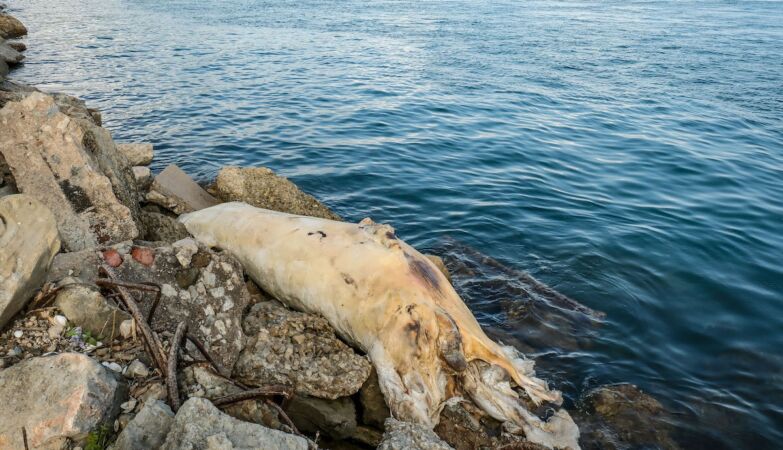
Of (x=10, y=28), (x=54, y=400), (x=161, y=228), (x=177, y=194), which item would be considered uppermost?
(x=54, y=400)

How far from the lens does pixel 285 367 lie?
15.0ft

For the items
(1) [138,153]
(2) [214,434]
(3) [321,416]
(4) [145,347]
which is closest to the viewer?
(2) [214,434]

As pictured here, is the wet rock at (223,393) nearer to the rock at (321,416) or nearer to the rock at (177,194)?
the rock at (321,416)

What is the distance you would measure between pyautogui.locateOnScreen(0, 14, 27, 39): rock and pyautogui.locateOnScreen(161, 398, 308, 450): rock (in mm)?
27772

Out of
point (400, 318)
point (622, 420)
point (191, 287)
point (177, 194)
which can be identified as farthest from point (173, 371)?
point (177, 194)

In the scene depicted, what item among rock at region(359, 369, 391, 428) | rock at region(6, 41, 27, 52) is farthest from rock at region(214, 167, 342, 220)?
rock at region(6, 41, 27, 52)

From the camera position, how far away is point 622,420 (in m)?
5.30

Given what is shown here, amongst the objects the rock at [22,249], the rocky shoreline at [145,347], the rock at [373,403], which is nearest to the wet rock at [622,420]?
the rocky shoreline at [145,347]

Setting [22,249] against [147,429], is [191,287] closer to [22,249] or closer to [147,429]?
[22,249]

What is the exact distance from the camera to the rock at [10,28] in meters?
24.6

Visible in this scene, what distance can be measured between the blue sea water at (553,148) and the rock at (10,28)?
105 centimetres

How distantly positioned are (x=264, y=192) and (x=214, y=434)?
5.15 m

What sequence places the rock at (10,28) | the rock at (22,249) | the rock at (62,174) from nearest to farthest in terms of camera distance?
1. the rock at (22,249)
2. the rock at (62,174)
3. the rock at (10,28)

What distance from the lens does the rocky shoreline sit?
3.05 m
